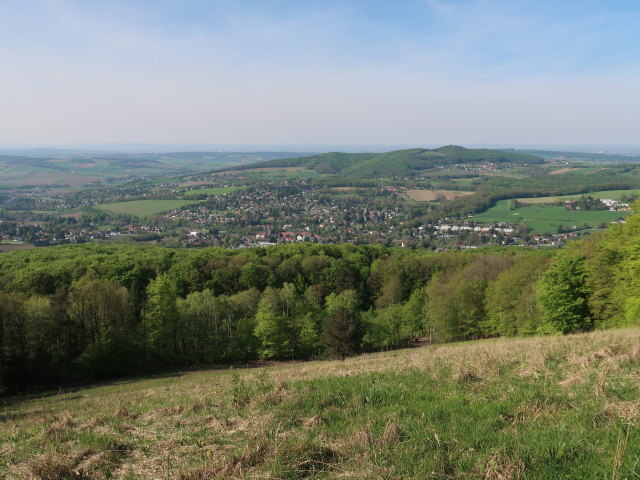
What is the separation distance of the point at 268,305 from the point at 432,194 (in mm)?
149641

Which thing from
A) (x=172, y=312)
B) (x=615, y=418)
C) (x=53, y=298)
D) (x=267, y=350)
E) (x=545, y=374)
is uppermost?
(x=615, y=418)

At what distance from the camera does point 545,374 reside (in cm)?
862

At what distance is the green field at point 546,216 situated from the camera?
103 meters

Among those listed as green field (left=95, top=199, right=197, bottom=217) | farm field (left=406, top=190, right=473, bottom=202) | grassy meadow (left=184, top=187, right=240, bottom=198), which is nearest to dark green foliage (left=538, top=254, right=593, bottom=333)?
green field (left=95, top=199, right=197, bottom=217)

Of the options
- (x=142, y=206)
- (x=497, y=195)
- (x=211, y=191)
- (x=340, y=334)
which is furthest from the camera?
(x=211, y=191)

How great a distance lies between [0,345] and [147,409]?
24501mm

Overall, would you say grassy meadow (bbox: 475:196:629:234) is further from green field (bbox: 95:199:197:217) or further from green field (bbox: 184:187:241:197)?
green field (bbox: 95:199:197:217)

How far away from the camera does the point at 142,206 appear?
14700cm

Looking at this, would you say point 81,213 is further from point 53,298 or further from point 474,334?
point 474,334

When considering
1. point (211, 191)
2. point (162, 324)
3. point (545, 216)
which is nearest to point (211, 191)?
point (211, 191)

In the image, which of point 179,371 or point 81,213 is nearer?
point 179,371

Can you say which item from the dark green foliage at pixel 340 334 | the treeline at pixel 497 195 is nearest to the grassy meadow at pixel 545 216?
the treeline at pixel 497 195

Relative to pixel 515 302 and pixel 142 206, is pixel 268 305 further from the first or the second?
pixel 142 206

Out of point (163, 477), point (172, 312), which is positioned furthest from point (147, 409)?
point (172, 312)
